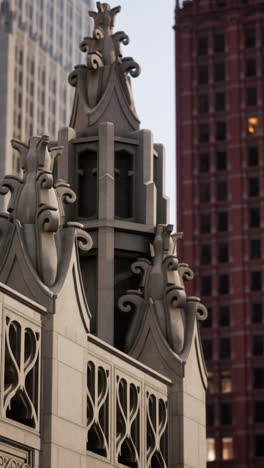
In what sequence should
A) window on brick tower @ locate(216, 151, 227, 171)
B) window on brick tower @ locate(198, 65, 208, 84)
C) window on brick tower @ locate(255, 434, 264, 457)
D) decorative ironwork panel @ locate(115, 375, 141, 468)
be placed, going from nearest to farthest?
decorative ironwork panel @ locate(115, 375, 141, 468), window on brick tower @ locate(255, 434, 264, 457), window on brick tower @ locate(216, 151, 227, 171), window on brick tower @ locate(198, 65, 208, 84)

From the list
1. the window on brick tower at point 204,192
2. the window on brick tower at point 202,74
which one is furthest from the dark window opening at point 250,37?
the window on brick tower at point 204,192

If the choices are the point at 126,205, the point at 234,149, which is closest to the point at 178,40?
the point at 234,149

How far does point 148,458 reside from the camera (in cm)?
3547

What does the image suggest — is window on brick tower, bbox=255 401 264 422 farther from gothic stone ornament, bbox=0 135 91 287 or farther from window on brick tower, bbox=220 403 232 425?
gothic stone ornament, bbox=0 135 91 287

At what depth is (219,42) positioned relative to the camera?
504 ft

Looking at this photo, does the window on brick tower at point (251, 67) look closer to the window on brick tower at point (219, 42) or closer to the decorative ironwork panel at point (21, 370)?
the window on brick tower at point (219, 42)

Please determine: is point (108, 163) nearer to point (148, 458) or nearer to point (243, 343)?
point (148, 458)

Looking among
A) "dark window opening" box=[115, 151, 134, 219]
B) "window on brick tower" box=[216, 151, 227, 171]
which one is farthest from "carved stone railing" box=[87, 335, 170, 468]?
"window on brick tower" box=[216, 151, 227, 171]

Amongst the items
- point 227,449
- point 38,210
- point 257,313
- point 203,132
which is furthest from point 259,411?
point 38,210

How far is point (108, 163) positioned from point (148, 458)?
8759mm

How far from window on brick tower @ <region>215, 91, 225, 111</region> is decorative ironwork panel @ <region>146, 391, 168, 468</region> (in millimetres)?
115907

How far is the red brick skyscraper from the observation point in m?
142

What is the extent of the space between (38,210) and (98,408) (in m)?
5.09

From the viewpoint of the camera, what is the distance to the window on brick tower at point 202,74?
153 metres
